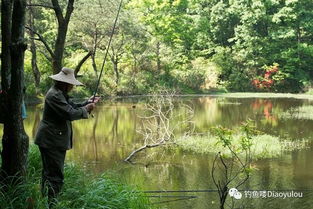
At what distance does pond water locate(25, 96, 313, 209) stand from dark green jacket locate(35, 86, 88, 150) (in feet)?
5.44

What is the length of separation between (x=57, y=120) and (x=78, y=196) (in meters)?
0.72

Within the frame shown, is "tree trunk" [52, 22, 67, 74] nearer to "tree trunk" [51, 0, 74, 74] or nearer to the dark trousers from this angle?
"tree trunk" [51, 0, 74, 74]

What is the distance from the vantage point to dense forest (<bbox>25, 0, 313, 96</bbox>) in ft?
83.9

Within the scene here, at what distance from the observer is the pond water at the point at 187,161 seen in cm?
715

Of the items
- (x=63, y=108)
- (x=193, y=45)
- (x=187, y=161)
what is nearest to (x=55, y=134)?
(x=63, y=108)

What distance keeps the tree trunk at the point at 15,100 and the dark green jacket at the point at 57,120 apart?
176 millimetres

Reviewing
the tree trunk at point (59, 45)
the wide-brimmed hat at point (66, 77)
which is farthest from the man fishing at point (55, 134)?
the tree trunk at point (59, 45)

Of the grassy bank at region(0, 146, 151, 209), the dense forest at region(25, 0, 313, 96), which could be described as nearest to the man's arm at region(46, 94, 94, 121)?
the grassy bank at region(0, 146, 151, 209)

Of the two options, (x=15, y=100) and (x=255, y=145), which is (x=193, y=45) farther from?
(x=15, y=100)

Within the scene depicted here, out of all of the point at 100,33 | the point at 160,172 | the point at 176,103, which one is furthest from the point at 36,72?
the point at 160,172

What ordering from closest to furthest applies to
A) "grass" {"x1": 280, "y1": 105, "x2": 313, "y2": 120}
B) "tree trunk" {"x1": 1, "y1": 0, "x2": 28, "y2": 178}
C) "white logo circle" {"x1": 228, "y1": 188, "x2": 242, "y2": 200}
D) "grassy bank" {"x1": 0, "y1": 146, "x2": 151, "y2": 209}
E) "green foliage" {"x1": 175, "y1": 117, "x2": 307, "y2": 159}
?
"grassy bank" {"x1": 0, "y1": 146, "x2": 151, "y2": 209}, "tree trunk" {"x1": 1, "y1": 0, "x2": 28, "y2": 178}, "white logo circle" {"x1": 228, "y1": 188, "x2": 242, "y2": 200}, "green foliage" {"x1": 175, "y1": 117, "x2": 307, "y2": 159}, "grass" {"x1": 280, "y1": 105, "x2": 313, "y2": 120}

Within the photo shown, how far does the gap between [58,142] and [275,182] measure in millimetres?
5388

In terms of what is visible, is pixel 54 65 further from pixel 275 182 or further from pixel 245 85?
pixel 245 85

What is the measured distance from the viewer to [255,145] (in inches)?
423
